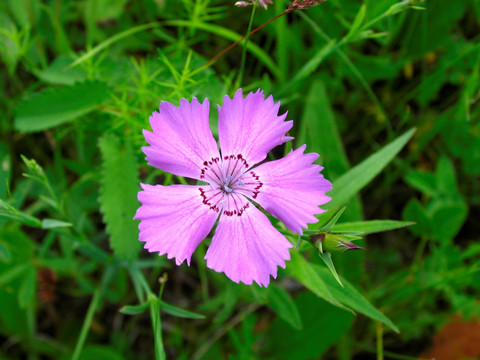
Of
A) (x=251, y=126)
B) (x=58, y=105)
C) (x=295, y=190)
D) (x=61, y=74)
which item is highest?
(x=61, y=74)

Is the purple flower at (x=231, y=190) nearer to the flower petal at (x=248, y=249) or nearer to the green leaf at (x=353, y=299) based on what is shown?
Result: the flower petal at (x=248, y=249)

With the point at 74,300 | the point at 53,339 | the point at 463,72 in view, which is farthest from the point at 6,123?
the point at 463,72

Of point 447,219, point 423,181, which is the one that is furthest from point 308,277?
point 423,181

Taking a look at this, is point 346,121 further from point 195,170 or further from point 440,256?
point 195,170

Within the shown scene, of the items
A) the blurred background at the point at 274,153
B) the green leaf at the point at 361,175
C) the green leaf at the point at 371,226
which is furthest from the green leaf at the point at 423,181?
the green leaf at the point at 371,226

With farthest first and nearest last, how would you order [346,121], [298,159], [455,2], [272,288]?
[346,121], [455,2], [272,288], [298,159]

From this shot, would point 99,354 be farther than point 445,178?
No

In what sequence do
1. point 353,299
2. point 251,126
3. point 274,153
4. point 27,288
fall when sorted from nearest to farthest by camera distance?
1. point 251,126
2. point 353,299
3. point 274,153
4. point 27,288

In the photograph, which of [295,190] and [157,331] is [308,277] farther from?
[157,331]
